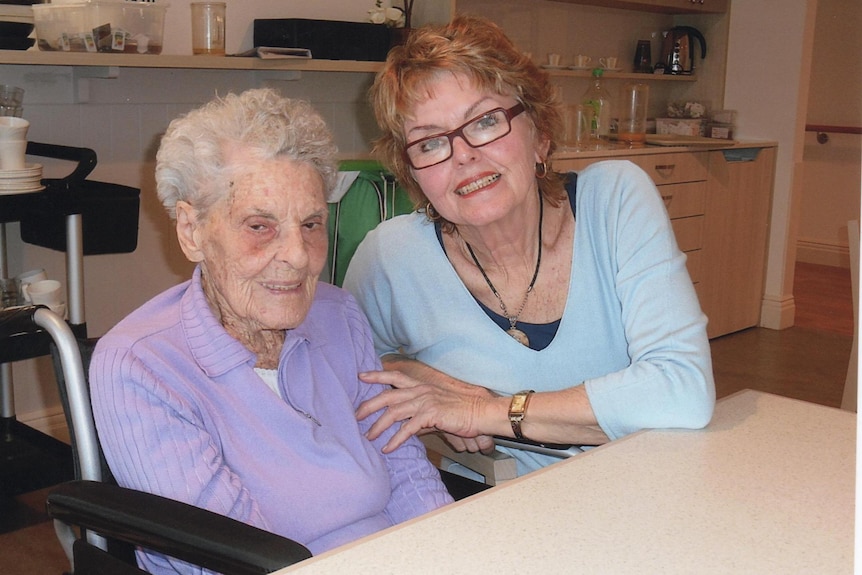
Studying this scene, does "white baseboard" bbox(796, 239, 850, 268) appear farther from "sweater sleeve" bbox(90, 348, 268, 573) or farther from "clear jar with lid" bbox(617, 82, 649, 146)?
"sweater sleeve" bbox(90, 348, 268, 573)

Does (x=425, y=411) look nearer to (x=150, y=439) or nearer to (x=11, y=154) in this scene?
(x=150, y=439)

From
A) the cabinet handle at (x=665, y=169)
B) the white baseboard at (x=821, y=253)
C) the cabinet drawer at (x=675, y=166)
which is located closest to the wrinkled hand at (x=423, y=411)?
the cabinet drawer at (x=675, y=166)

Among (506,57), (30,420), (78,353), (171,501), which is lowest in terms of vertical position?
(30,420)

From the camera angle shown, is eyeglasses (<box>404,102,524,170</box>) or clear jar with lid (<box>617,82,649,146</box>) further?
clear jar with lid (<box>617,82,649,146</box>)

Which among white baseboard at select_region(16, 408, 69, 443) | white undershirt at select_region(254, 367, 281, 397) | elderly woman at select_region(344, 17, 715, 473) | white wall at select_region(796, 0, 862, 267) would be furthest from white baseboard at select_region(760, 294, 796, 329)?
white undershirt at select_region(254, 367, 281, 397)

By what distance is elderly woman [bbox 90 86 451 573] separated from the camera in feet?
4.10

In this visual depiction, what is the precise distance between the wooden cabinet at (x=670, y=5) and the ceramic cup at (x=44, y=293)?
3.09 m

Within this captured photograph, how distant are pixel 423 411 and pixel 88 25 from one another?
1924 millimetres

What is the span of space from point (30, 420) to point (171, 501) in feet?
8.19

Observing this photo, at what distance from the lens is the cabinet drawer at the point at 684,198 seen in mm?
4648

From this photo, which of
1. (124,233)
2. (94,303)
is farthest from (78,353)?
(94,303)

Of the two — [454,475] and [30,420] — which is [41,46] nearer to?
[30,420]

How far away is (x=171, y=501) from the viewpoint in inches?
45.7

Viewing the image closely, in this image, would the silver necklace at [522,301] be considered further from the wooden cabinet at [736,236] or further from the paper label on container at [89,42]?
the wooden cabinet at [736,236]
